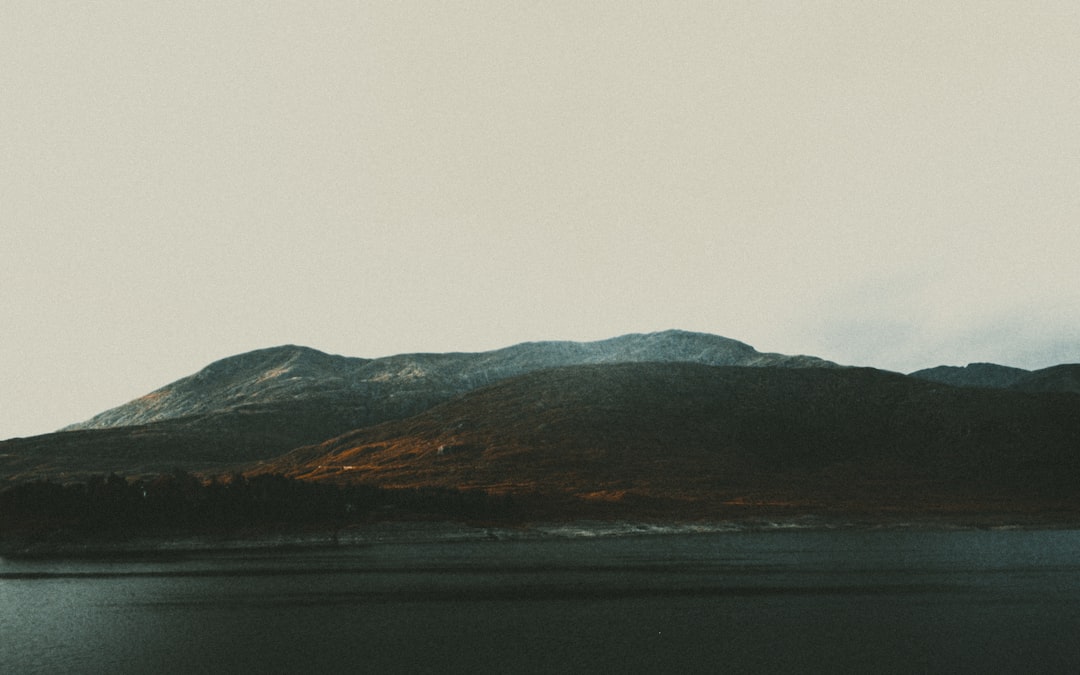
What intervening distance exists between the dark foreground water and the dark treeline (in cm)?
2870

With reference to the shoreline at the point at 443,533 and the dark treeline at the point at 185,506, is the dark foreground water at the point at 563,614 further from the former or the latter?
the dark treeline at the point at 185,506

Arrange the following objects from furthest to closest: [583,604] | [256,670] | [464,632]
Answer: [583,604] → [464,632] → [256,670]

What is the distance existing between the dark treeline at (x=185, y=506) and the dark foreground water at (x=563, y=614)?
1130 inches

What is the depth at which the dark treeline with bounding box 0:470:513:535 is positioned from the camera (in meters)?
128

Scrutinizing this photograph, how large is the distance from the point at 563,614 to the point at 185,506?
96.7 meters

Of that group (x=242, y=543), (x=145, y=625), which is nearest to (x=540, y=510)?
(x=242, y=543)

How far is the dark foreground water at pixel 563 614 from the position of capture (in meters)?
42.7

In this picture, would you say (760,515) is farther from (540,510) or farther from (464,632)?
(464,632)

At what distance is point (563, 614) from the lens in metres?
56.3

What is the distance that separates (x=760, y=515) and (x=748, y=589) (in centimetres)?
8736

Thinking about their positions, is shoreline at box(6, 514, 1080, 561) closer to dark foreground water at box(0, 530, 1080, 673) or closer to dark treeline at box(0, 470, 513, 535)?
dark treeline at box(0, 470, 513, 535)

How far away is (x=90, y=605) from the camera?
64.8 metres

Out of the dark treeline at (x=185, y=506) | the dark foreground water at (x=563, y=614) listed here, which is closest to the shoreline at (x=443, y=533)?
the dark treeline at (x=185, y=506)

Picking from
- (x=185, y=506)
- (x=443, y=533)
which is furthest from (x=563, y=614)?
(x=185, y=506)
